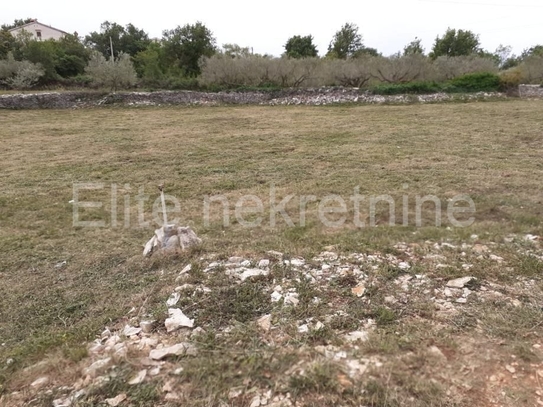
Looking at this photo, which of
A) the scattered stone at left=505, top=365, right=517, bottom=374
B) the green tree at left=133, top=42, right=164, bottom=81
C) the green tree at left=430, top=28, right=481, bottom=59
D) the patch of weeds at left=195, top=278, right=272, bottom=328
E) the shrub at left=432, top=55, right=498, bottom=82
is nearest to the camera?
the scattered stone at left=505, top=365, right=517, bottom=374

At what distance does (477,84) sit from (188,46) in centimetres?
2035

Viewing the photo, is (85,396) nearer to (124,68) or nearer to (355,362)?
(355,362)

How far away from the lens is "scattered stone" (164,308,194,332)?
2352 mm

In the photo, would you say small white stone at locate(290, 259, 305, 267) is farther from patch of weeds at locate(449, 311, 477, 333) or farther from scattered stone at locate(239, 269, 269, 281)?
patch of weeds at locate(449, 311, 477, 333)

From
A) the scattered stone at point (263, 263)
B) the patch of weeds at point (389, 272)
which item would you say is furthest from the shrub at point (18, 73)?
the patch of weeds at point (389, 272)

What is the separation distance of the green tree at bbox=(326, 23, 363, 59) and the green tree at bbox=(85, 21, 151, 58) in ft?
69.0

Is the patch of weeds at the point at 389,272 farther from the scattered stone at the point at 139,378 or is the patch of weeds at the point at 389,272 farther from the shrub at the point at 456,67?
the shrub at the point at 456,67

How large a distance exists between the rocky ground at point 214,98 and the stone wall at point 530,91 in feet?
3.92

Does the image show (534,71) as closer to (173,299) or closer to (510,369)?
(510,369)

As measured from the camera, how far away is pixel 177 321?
2.39 meters

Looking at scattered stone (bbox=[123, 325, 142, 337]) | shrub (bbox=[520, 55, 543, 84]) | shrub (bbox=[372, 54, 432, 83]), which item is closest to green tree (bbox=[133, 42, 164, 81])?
shrub (bbox=[372, 54, 432, 83])

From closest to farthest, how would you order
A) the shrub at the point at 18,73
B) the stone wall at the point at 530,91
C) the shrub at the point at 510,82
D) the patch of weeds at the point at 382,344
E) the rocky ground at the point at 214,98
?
the patch of weeds at the point at 382,344 → the rocky ground at the point at 214,98 → the stone wall at the point at 530,91 → the shrub at the point at 510,82 → the shrub at the point at 18,73

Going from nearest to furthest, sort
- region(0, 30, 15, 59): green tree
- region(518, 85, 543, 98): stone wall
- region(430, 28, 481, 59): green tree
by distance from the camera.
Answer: region(518, 85, 543, 98): stone wall
region(0, 30, 15, 59): green tree
region(430, 28, 481, 59): green tree

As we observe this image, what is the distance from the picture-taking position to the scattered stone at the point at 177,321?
92.6 inches
